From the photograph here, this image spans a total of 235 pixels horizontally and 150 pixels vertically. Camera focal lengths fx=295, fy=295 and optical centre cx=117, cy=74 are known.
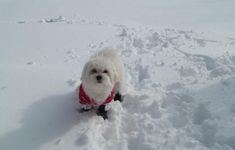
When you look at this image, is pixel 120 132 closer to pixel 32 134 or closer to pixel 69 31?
pixel 32 134

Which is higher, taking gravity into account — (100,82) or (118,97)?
(100,82)

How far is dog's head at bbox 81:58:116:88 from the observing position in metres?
4.16

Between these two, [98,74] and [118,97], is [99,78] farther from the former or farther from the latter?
[118,97]

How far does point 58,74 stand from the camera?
5.61 metres

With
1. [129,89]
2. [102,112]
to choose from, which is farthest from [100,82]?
[129,89]

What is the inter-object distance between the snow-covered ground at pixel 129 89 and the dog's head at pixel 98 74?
57 centimetres

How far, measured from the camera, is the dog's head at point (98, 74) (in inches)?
164

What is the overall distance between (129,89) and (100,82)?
1.15m

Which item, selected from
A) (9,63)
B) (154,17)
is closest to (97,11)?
(154,17)

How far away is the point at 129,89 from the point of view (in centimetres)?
524

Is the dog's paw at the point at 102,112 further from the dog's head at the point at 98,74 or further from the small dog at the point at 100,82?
the dog's head at the point at 98,74

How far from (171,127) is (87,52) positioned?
129 inches

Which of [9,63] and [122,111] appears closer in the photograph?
[122,111]

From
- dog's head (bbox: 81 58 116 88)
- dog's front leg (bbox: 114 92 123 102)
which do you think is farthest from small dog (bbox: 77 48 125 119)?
dog's front leg (bbox: 114 92 123 102)
